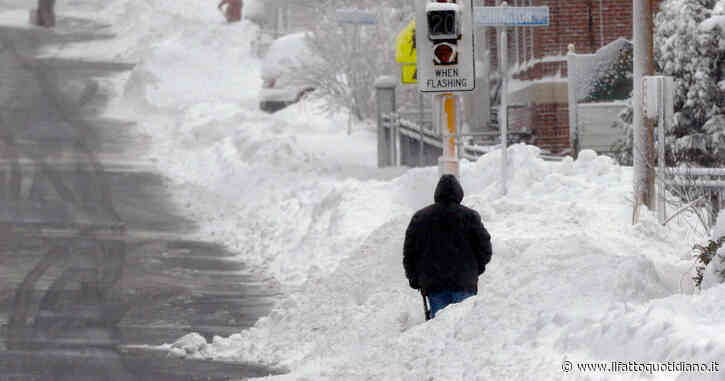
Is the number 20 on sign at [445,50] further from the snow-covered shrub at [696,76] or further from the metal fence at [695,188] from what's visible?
the snow-covered shrub at [696,76]

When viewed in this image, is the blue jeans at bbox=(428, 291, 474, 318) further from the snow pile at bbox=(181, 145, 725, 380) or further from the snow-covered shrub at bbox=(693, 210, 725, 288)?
the snow-covered shrub at bbox=(693, 210, 725, 288)

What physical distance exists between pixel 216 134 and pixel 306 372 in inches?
799

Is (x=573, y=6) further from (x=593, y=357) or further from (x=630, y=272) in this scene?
(x=593, y=357)

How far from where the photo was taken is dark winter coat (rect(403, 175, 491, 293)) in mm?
10742

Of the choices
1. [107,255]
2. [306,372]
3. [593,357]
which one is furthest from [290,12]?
[593,357]

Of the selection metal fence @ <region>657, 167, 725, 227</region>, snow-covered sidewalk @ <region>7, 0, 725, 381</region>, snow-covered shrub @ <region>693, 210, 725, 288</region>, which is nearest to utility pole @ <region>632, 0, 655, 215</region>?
metal fence @ <region>657, 167, 725, 227</region>

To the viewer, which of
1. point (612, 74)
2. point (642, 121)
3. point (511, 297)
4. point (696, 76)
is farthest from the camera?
point (612, 74)

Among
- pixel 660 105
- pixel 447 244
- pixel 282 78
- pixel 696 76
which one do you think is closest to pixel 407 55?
pixel 696 76

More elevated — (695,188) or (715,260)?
(715,260)

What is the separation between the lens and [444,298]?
1084cm

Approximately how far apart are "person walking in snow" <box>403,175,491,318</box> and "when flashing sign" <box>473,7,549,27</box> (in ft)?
17.6

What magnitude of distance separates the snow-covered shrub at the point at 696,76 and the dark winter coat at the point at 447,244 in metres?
9.44

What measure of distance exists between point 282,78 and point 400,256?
816 inches

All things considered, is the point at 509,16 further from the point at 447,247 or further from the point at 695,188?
the point at 447,247
